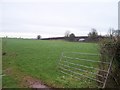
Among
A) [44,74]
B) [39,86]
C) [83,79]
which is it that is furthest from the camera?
[44,74]

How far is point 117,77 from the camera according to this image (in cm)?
984

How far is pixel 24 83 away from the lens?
1244 cm

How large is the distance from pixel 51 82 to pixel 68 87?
5.35 feet

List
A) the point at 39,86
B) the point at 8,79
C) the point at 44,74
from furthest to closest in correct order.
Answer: the point at 44,74, the point at 8,79, the point at 39,86

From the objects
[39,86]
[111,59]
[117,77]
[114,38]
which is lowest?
[39,86]

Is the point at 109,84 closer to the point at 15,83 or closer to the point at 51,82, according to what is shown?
the point at 51,82

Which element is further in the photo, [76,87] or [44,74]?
[44,74]

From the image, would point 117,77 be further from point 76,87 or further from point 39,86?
point 39,86

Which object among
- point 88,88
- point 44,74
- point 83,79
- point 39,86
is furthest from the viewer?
point 44,74

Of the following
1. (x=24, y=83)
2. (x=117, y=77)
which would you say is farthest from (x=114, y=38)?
(x=24, y=83)

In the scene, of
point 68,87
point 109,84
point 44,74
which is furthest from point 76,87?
point 44,74

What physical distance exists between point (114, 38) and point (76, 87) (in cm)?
270

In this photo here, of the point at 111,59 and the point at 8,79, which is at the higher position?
the point at 111,59

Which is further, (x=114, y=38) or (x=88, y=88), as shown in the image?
(x=88, y=88)
